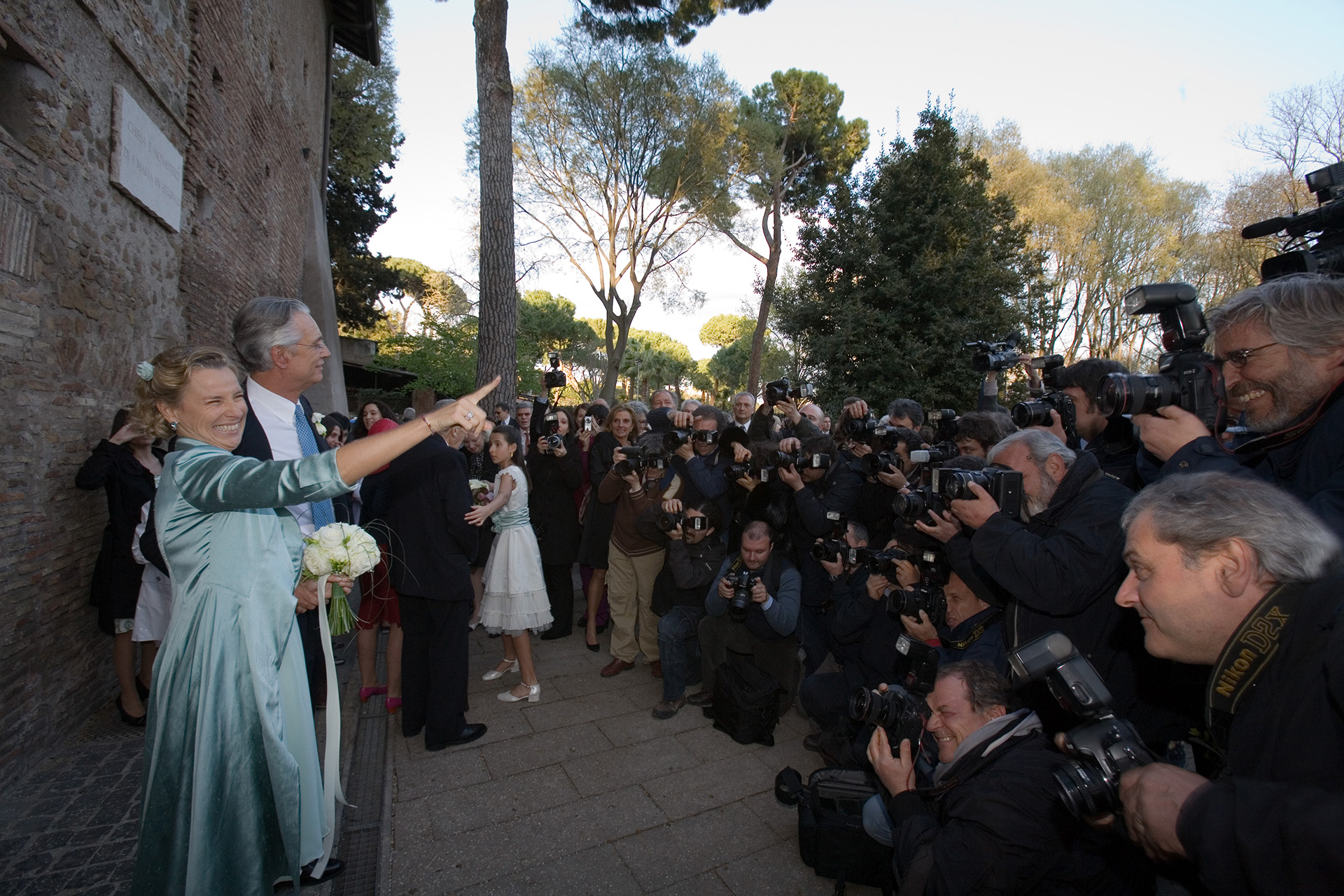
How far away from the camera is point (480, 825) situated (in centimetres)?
319

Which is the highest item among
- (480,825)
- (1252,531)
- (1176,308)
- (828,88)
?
(828,88)

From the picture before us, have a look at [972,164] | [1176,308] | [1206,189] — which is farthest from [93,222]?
[1206,189]

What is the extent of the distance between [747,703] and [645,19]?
1159 centimetres

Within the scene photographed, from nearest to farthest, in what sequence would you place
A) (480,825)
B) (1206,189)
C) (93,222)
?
(480,825)
(93,222)
(1206,189)

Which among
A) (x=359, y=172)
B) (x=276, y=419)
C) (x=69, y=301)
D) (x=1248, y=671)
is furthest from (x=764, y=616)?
(x=359, y=172)

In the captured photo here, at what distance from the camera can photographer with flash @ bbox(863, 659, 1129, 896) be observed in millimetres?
1875

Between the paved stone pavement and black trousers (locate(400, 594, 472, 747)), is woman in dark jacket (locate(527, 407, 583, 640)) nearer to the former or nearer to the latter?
the paved stone pavement

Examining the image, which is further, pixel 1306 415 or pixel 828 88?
pixel 828 88

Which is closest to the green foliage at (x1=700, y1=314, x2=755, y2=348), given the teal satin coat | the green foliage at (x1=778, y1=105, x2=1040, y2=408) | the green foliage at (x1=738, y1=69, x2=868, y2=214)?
the green foliage at (x1=738, y1=69, x2=868, y2=214)

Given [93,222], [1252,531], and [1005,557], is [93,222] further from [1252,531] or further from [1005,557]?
[1252,531]

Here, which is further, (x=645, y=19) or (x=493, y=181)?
(x=645, y=19)

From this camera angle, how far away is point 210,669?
206 centimetres

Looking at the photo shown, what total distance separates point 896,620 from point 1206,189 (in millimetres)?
29780

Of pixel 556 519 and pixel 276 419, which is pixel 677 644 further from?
pixel 276 419
